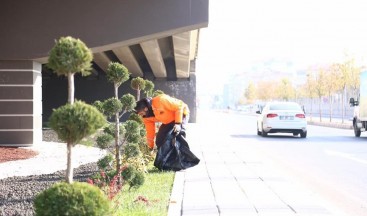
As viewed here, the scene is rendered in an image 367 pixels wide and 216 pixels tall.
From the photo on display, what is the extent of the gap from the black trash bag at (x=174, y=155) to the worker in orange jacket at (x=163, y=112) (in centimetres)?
14

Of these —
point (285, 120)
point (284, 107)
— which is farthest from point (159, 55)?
point (285, 120)

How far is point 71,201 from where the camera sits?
13.6 feet

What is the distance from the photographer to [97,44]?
52.6ft

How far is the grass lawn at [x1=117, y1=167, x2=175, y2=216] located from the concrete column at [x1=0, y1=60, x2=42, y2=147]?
8.15m

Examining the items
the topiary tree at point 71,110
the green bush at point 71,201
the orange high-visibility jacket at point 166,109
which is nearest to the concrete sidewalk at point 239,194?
the orange high-visibility jacket at point 166,109

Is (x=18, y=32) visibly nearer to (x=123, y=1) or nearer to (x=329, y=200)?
(x=123, y=1)

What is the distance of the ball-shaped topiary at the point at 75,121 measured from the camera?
13.9 feet

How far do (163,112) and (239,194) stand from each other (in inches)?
108

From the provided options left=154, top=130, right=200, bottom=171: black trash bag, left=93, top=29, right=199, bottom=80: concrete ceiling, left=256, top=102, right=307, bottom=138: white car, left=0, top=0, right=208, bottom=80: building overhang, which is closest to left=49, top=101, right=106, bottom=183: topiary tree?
left=154, top=130, right=200, bottom=171: black trash bag

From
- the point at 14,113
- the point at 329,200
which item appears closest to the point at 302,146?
the point at 14,113

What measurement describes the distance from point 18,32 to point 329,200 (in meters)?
11.0

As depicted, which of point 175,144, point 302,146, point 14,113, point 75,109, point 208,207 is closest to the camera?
point 75,109

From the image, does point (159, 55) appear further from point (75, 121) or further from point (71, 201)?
point (71, 201)

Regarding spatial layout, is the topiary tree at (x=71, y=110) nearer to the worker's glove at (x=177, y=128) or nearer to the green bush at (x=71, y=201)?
the green bush at (x=71, y=201)
